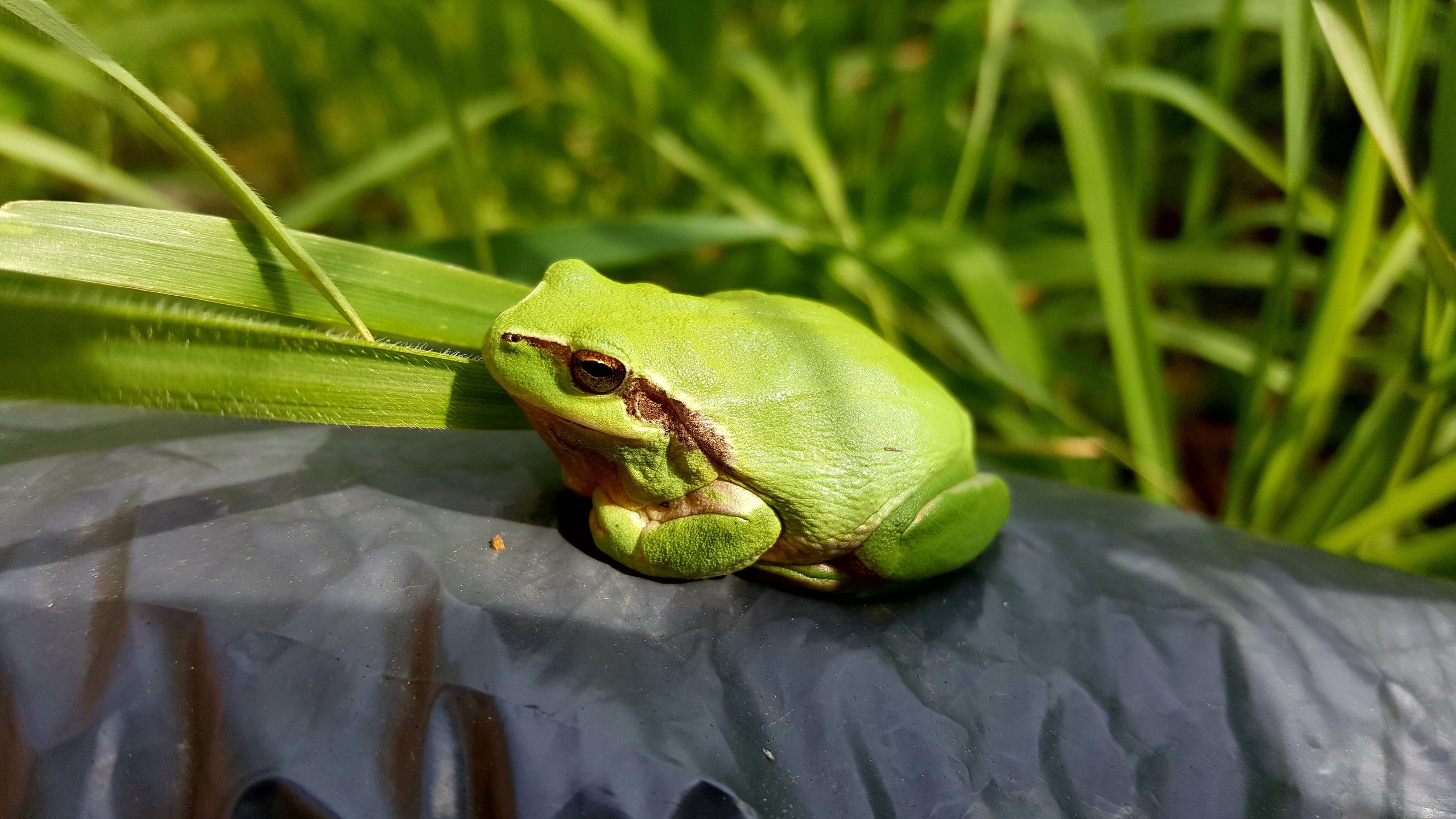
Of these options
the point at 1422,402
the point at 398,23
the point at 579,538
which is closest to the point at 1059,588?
the point at 579,538

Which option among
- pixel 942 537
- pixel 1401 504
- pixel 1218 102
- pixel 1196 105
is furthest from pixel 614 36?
pixel 1401 504

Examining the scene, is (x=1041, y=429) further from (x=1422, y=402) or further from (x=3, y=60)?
(x=3, y=60)

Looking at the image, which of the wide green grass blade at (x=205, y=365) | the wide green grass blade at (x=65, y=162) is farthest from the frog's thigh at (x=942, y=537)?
the wide green grass blade at (x=65, y=162)

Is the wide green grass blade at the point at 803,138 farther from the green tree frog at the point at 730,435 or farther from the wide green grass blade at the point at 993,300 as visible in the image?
the green tree frog at the point at 730,435

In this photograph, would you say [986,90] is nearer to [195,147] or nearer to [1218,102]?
[1218,102]

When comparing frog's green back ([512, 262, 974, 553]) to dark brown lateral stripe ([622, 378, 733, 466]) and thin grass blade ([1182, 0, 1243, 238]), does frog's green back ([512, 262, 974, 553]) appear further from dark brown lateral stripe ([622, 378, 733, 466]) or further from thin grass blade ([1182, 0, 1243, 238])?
thin grass blade ([1182, 0, 1243, 238])

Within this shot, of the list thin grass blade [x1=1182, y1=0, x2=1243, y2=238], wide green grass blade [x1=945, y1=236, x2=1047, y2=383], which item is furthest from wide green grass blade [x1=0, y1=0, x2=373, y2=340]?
thin grass blade [x1=1182, y1=0, x2=1243, y2=238]
